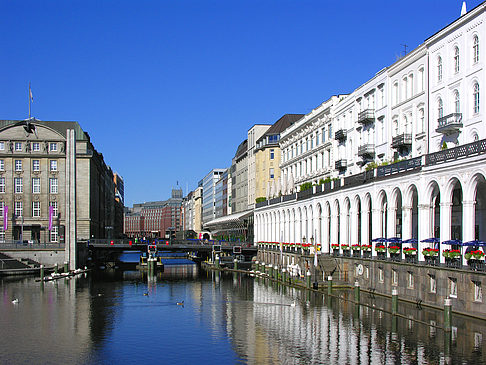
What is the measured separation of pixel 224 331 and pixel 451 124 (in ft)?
99.7

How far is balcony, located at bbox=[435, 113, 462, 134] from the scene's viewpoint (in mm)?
62250

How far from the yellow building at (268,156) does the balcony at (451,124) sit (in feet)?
271

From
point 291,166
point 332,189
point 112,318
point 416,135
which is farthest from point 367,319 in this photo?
point 291,166

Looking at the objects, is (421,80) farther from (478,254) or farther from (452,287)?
(478,254)

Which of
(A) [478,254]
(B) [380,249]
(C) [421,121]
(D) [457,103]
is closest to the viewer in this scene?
(A) [478,254]

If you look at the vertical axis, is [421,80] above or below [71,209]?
above

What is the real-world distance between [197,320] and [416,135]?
3266cm

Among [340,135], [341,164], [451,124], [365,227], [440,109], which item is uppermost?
[340,135]

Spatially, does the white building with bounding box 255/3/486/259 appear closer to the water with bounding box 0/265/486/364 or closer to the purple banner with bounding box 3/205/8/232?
the water with bounding box 0/265/486/364

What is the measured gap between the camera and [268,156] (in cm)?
15088

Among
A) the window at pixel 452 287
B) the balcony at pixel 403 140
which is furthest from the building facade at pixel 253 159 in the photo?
the window at pixel 452 287

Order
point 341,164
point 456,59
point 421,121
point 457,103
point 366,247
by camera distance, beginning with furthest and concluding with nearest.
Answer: point 341,164 < point 421,121 < point 366,247 < point 456,59 < point 457,103

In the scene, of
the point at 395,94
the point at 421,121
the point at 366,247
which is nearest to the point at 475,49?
the point at 421,121

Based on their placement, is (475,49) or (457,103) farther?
(457,103)
